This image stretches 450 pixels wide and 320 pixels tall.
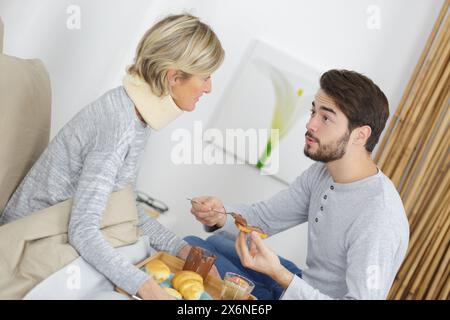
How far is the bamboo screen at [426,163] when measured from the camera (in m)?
2.28

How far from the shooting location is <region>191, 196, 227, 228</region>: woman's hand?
1.83 m

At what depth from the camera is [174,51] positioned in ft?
5.09

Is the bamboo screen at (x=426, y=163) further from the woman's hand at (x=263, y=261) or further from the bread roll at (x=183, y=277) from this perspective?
the bread roll at (x=183, y=277)

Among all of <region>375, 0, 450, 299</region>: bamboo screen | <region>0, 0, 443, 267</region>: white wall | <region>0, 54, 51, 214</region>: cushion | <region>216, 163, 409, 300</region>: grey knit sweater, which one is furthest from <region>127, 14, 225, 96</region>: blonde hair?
<region>375, 0, 450, 299</region>: bamboo screen

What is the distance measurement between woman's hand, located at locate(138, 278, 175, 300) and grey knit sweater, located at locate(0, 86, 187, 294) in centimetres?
1

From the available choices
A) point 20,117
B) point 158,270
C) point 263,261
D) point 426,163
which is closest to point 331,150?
point 263,261

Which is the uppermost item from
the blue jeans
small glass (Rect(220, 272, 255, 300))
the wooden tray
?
small glass (Rect(220, 272, 255, 300))

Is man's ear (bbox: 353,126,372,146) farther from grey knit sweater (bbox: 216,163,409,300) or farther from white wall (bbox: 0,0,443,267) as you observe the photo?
white wall (bbox: 0,0,443,267)

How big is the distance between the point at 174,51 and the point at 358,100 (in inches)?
22.3

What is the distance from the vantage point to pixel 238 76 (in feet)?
8.43

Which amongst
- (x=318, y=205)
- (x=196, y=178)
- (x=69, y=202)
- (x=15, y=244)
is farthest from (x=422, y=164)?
(x=15, y=244)

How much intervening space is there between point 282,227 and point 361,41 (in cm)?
97

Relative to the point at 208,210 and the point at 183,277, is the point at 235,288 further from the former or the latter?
the point at 208,210

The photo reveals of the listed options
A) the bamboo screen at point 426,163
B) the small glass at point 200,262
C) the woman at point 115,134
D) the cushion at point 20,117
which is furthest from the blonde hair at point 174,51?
the bamboo screen at point 426,163
